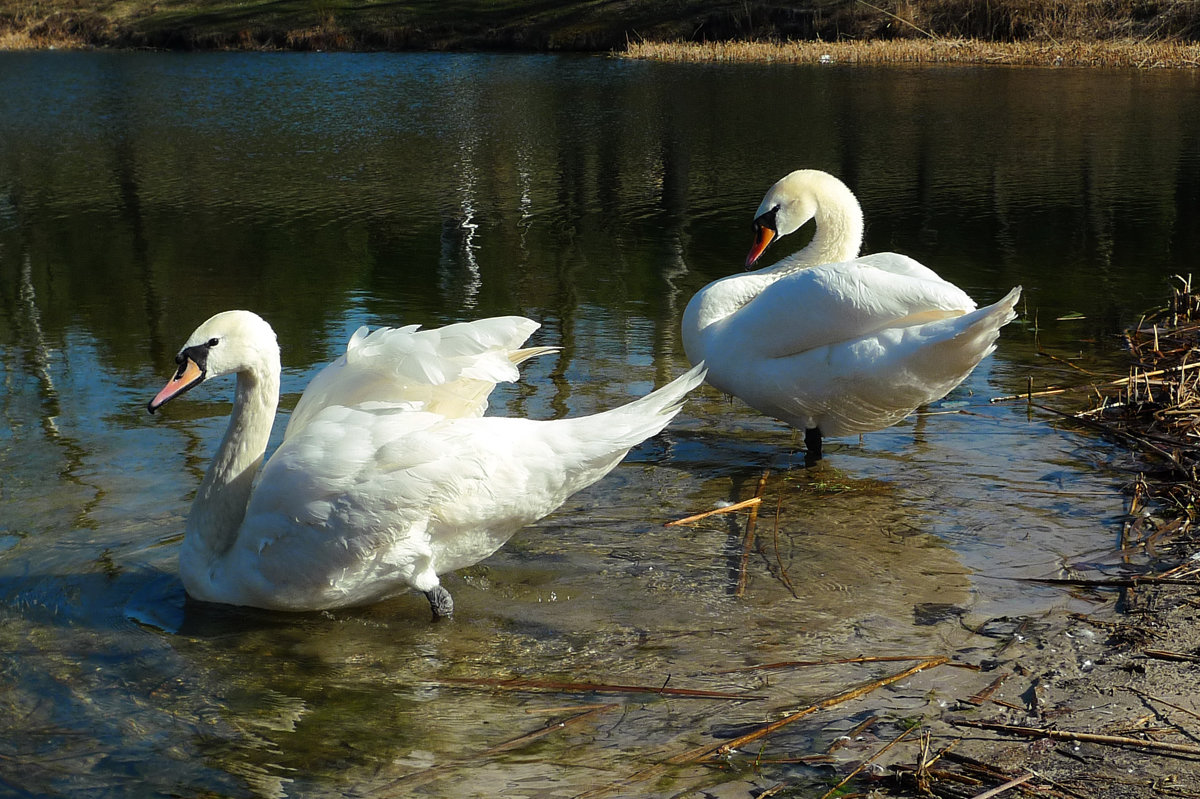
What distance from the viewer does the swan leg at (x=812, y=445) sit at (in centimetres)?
532

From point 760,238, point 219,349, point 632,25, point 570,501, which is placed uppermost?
point 632,25

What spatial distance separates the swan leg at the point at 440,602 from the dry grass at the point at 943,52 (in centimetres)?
2753

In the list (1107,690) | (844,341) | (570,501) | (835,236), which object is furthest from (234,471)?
(835,236)

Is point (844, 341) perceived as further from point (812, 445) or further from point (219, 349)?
point (219, 349)

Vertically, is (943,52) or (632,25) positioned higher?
(632,25)

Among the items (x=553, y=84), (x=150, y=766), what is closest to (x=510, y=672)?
(x=150, y=766)

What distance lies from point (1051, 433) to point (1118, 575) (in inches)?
66.3

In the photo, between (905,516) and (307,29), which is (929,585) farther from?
(307,29)

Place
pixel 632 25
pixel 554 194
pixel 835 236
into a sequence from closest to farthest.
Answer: pixel 835 236 < pixel 554 194 < pixel 632 25

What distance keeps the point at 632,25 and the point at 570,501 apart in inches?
1572

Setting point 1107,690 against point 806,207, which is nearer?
point 1107,690

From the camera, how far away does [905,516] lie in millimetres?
4672

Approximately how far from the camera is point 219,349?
3973 mm

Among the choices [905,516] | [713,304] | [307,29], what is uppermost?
[307,29]
